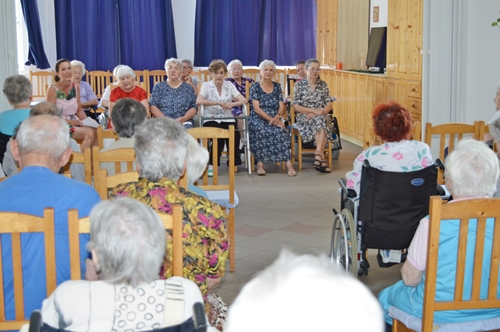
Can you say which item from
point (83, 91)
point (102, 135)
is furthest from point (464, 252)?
point (83, 91)

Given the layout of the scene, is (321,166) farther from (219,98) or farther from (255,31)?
(255,31)

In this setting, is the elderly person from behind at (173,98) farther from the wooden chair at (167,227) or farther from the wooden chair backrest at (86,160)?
the wooden chair at (167,227)

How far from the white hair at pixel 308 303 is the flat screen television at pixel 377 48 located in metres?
8.22

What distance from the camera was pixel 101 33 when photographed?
1057cm

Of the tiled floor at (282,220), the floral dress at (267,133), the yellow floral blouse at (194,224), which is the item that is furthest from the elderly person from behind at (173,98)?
the yellow floral blouse at (194,224)

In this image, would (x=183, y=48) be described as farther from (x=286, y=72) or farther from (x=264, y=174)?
(x=264, y=174)

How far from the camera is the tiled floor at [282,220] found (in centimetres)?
429

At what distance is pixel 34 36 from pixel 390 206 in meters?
7.75

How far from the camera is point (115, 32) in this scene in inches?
419

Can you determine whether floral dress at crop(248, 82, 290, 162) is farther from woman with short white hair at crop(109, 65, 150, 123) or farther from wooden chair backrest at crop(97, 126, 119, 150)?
wooden chair backrest at crop(97, 126, 119, 150)

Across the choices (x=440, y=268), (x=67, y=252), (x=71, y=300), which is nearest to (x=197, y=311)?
(x=71, y=300)

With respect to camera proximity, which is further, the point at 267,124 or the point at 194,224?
the point at 267,124

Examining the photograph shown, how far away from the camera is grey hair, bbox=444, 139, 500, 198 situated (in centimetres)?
255

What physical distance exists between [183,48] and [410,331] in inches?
358
